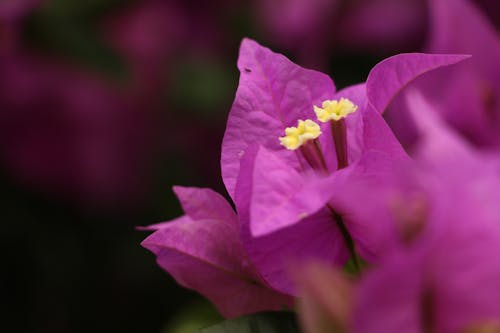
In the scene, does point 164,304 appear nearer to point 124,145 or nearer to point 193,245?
point 124,145

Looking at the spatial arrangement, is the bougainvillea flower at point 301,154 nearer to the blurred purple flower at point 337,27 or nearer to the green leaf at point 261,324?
the green leaf at point 261,324

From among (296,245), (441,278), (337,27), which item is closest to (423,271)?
(441,278)

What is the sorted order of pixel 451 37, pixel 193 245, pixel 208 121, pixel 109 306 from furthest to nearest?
pixel 208 121, pixel 109 306, pixel 451 37, pixel 193 245

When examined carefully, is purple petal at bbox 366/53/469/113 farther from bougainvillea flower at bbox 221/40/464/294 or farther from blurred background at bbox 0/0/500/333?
blurred background at bbox 0/0/500/333

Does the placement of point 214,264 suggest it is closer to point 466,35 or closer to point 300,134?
point 300,134

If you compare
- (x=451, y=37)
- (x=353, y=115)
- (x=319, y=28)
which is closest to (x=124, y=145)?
(x=319, y=28)

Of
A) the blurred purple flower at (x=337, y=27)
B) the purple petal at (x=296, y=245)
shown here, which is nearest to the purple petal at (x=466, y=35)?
the purple petal at (x=296, y=245)
